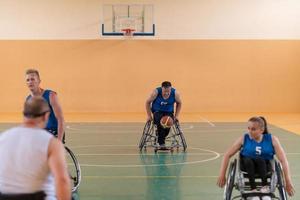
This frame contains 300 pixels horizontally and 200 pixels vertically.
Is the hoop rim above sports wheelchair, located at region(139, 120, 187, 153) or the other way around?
above

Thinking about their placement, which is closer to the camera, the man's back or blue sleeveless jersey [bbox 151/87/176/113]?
the man's back

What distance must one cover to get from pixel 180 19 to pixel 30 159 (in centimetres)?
1509

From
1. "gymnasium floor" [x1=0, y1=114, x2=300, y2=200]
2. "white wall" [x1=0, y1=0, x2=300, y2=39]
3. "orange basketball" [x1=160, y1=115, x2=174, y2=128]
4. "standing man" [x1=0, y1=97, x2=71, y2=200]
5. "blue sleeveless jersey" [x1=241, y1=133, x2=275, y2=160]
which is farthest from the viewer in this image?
"white wall" [x1=0, y1=0, x2=300, y2=39]

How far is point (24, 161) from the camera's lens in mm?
3018

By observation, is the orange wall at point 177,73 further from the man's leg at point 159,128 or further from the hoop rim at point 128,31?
the man's leg at point 159,128

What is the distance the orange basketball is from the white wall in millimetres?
8779

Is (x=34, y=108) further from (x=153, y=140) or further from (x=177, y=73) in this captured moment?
(x=177, y=73)

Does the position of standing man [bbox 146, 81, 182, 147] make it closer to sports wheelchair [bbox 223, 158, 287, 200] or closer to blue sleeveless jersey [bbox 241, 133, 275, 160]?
blue sleeveless jersey [bbox 241, 133, 275, 160]

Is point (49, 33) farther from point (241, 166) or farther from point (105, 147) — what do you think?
point (241, 166)

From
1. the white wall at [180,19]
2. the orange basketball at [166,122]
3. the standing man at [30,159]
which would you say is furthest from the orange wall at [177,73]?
the standing man at [30,159]

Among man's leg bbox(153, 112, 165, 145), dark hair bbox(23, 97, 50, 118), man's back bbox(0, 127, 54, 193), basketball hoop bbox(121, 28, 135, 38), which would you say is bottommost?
man's leg bbox(153, 112, 165, 145)

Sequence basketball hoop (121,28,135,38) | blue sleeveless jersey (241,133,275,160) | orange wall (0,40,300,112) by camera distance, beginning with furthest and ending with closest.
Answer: orange wall (0,40,300,112)
basketball hoop (121,28,135,38)
blue sleeveless jersey (241,133,275,160)

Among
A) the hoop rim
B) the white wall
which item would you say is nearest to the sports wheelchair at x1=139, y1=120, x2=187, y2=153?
the hoop rim

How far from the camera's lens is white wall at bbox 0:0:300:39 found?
1769 centimetres
